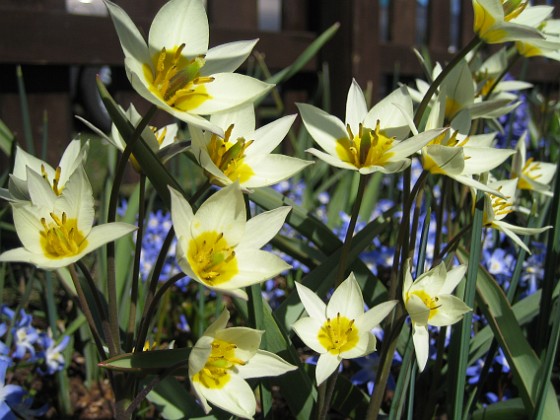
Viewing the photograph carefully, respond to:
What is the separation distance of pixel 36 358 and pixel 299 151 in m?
1.17

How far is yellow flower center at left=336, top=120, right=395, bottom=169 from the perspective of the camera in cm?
66

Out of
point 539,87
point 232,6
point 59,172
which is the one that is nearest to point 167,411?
point 59,172

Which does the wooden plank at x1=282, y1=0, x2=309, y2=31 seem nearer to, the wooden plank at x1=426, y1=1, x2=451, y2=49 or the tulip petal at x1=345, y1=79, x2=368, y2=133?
the wooden plank at x1=426, y1=1, x2=451, y2=49

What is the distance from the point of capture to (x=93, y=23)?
203cm

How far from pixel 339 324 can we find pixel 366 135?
8.5 inches

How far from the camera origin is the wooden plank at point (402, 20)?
3.28 m

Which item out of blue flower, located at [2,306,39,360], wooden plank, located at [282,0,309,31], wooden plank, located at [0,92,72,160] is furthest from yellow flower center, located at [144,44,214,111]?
wooden plank, located at [282,0,309,31]

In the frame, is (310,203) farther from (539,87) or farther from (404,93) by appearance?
(539,87)

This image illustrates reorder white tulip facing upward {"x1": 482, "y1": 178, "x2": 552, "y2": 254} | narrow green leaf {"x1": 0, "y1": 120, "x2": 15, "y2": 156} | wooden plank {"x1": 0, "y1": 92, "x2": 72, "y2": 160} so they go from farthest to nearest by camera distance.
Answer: wooden plank {"x1": 0, "y1": 92, "x2": 72, "y2": 160} → narrow green leaf {"x1": 0, "y1": 120, "x2": 15, "y2": 156} → white tulip facing upward {"x1": 482, "y1": 178, "x2": 552, "y2": 254}

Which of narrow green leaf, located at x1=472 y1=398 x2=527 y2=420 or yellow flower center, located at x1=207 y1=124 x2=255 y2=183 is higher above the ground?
yellow flower center, located at x1=207 y1=124 x2=255 y2=183

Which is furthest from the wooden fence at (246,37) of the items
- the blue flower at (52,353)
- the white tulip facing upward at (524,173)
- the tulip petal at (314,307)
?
the tulip petal at (314,307)

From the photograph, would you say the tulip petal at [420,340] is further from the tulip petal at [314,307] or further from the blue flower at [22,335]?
the blue flower at [22,335]

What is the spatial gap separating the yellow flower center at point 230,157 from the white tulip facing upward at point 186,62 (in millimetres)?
55

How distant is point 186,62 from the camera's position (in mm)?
589
